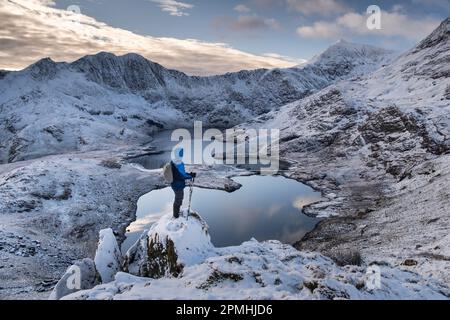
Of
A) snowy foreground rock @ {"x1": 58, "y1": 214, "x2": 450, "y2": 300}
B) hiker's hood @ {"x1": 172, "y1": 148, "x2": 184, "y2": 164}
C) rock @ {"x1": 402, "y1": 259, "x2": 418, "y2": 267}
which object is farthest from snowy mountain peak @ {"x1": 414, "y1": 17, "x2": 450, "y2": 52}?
hiker's hood @ {"x1": 172, "y1": 148, "x2": 184, "y2": 164}

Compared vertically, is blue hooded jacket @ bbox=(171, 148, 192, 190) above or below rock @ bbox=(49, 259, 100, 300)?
above

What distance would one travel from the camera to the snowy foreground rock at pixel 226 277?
42.7 ft

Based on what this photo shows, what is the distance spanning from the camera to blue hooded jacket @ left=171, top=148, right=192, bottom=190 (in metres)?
16.2

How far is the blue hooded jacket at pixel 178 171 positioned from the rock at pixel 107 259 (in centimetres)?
662

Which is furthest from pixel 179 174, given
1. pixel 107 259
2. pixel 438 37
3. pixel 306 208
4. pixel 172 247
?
pixel 438 37

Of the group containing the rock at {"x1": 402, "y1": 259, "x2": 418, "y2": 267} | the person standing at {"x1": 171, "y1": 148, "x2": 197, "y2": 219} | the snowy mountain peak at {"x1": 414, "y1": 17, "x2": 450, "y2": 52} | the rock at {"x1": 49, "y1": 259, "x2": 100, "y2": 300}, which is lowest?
the rock at {"x1": 402, "y1": 259, "x2": 418, "y2": 267}

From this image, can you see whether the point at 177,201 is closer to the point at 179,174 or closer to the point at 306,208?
the point at 179,174

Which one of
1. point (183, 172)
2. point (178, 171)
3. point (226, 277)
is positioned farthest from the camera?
point (183, 172)

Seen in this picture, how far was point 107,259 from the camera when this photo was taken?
20.3 metres

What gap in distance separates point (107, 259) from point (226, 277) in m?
9.05

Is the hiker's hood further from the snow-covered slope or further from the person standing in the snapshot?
the snow-covered slope

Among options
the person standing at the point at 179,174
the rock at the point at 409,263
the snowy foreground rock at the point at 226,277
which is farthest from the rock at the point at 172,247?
the rock at the point at 409,263

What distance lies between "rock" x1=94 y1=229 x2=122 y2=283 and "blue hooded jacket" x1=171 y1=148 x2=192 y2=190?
6.62 metres

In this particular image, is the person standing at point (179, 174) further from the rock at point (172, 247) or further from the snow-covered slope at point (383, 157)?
the snow-covered slope at point (383, 157)
